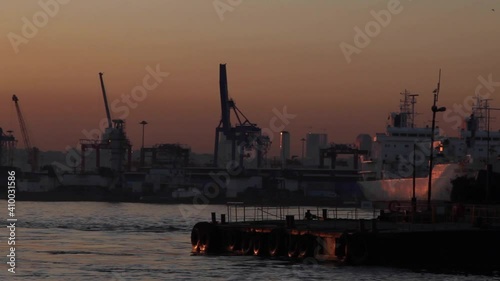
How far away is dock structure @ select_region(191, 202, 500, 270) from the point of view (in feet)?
183

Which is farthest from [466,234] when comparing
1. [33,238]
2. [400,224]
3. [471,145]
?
[471,145]

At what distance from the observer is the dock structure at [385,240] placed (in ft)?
183

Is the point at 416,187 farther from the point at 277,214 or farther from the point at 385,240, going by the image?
the point at 385,240

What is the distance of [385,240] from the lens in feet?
184

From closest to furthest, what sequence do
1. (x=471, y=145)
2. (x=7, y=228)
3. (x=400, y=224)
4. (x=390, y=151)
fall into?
(x=400, y=224) → (x=7, y=228) → (x=471, y=145) → (x=390, y=151)

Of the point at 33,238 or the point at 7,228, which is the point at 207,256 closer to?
the point at 33,238

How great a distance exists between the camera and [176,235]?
3469 inches

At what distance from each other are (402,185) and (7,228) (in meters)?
55.7

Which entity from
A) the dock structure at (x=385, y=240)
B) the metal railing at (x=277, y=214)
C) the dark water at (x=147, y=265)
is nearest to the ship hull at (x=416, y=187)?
the metal railing at (x=277, y=214)

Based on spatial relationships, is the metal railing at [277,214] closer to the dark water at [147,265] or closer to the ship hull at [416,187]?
the ship hull at [416,187]

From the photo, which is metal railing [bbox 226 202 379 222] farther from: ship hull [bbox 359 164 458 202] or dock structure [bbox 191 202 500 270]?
dock structure [bbox 191 202 500 270]

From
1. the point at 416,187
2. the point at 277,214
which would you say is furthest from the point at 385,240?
the point at 277,214

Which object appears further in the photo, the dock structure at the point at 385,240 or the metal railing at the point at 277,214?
the metal railing at the point at 277,214

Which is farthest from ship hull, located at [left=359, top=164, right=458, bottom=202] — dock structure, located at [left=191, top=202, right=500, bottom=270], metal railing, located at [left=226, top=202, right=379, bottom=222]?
dock structure, located at [left=191, top=202, right=500, bottom=270]
